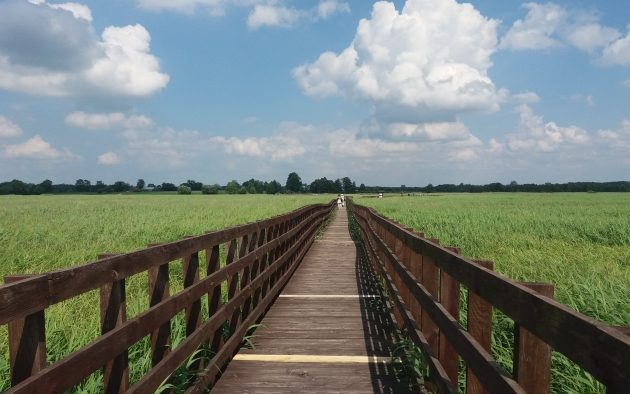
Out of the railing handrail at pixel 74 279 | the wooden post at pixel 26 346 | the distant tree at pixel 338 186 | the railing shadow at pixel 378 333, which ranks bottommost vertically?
the railing shadow at pixel 378 333

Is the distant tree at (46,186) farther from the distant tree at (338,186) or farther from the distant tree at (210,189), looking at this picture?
the distant tree at (338,186)

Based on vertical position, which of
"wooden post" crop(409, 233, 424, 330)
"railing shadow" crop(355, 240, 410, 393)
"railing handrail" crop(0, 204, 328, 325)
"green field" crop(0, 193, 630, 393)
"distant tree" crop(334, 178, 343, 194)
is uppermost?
"distant tree" crop(334, 178, 343, 194)

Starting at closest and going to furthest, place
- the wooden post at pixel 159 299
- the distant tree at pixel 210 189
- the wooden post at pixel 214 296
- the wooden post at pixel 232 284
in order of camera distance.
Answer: the wooden post at pixel 159 299, the wooden post at pixel 214 296, the wooden post at pixel 232 284, the distant tree at pixel 210 189

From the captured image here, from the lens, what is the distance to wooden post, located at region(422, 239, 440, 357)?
160 inches

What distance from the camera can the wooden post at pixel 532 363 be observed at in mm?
2066

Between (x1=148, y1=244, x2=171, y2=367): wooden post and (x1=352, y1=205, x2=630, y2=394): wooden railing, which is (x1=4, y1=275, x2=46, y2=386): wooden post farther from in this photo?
(x1=352, y1=205, x2=630, y2=394): wooden railing

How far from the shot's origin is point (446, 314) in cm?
319

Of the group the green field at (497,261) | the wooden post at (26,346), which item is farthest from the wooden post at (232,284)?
the wooden post at (26,346)

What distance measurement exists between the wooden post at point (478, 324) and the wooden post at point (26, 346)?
2.23 metres

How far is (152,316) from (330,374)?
2.14 metres

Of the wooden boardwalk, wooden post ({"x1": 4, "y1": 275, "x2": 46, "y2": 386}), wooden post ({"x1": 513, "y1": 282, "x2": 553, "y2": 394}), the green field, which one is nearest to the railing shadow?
the wooden boardwalk

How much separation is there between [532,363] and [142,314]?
7.00 ft

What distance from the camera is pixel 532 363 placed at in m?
2.08

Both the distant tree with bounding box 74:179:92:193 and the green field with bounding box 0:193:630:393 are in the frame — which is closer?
the green field with bounding box 0:193:630:393
